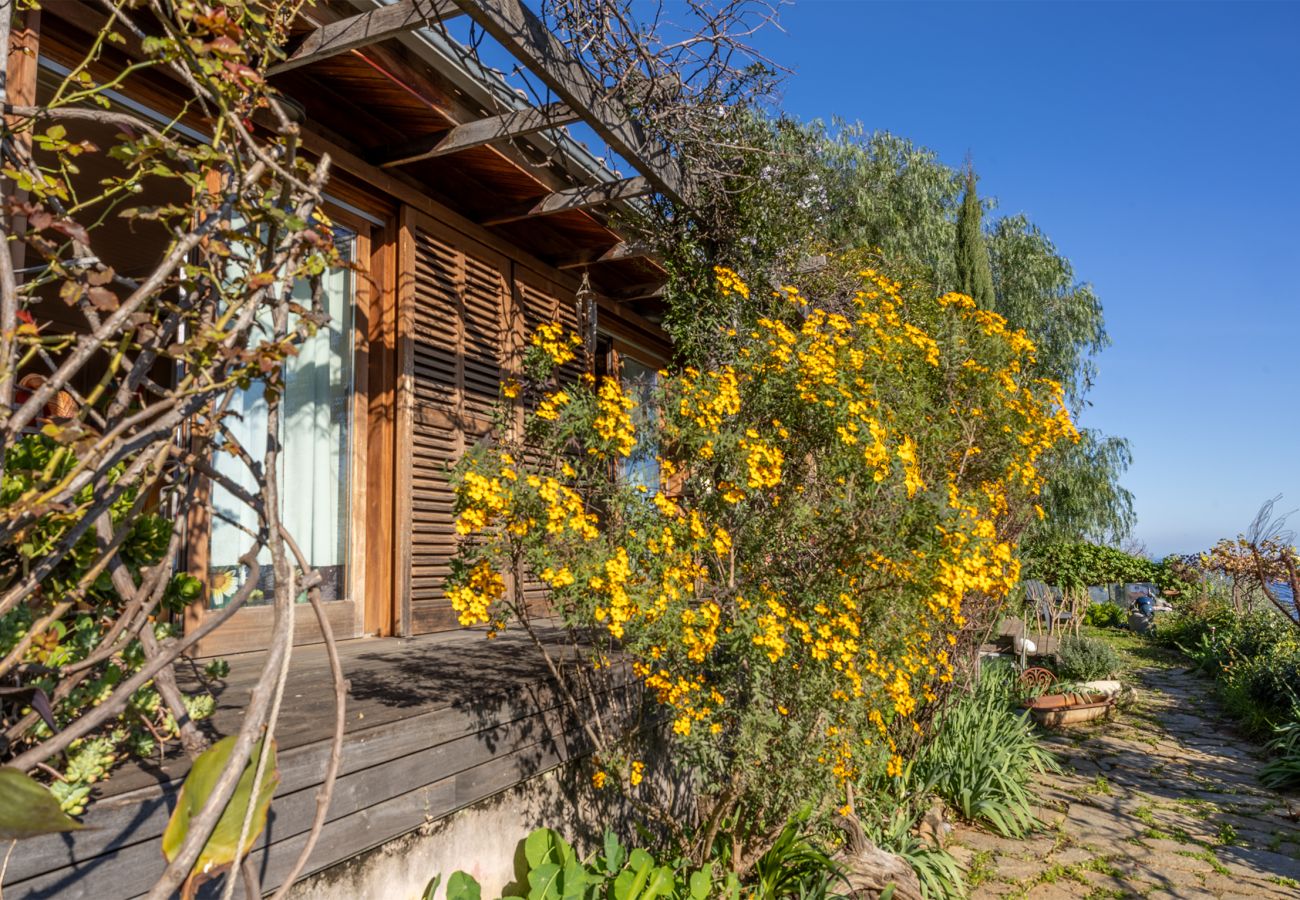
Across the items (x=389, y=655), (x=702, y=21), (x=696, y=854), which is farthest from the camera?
(x=702, y=21)

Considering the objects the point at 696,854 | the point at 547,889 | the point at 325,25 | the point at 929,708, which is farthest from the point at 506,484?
the point at 929,708

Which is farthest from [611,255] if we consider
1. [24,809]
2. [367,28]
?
[24,809]

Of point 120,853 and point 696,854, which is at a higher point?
point 120,853

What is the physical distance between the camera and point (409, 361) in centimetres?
454

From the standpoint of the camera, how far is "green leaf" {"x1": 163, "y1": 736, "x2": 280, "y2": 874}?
46.6 inches

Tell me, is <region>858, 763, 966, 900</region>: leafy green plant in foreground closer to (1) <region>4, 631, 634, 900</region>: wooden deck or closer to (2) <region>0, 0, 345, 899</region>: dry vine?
(1) <region>4, 631, 634, 900</region>: wooden deck

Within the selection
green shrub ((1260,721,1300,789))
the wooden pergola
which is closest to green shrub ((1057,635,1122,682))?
green shrub ((1260,721,1300,789))

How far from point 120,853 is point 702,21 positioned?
3811 mm

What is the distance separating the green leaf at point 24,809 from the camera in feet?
3.21

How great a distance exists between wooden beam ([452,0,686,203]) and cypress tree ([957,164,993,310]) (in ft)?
26.7

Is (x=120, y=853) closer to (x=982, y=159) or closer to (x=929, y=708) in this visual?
(x=929, y=708)

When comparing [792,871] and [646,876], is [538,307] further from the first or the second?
[646,876]

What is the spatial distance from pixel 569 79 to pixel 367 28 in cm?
78

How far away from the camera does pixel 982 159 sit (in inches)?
559
